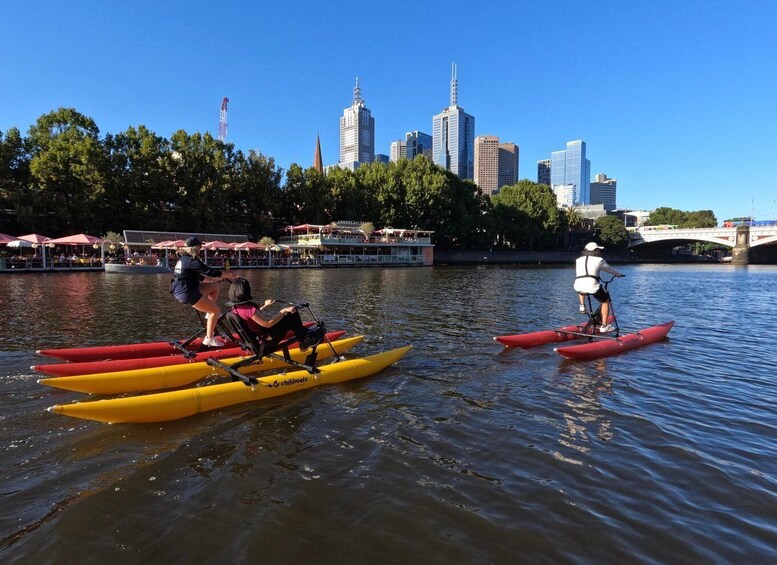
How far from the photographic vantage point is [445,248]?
93500 millimetres

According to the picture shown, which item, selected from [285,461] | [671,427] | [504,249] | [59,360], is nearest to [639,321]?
[671,427]

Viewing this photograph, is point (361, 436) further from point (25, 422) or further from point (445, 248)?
point (445, 248)

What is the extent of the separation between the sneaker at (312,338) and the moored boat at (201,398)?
49 centimetres

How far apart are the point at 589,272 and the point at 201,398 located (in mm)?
9397

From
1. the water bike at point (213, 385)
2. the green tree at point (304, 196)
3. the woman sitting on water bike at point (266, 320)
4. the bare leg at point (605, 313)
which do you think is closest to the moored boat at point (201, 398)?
the water bike at point (213, 385)

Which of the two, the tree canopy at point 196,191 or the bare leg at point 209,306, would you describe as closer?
the bare leg at point 209,306

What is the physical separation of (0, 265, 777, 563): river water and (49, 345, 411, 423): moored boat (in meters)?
0.19

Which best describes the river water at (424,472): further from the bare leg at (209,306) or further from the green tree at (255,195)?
the green tree at (255,195)

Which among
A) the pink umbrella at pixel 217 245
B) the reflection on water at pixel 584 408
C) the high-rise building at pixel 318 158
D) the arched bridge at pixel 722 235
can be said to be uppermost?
the high-rise building at pixel 318 158

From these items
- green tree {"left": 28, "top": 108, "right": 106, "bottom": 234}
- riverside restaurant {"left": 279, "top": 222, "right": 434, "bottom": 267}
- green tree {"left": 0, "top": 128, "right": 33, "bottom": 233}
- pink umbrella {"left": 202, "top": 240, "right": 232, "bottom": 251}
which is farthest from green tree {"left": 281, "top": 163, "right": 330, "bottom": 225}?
green tree {"left": 0, "top": 128, "right": 33, "bottom": 233}

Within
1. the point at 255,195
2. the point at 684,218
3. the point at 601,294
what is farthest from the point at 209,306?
the point at 684,218

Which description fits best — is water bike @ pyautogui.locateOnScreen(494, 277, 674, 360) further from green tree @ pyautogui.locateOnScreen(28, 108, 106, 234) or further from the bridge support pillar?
the bridge support pillar

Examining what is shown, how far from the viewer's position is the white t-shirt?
11.4 m

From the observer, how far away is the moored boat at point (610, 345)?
35.4ft
